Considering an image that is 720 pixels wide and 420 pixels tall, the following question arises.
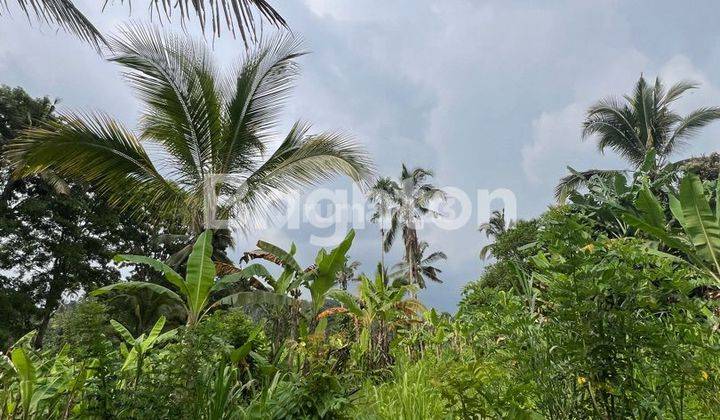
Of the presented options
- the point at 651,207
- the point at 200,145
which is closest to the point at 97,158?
the point at 200,145

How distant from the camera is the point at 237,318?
14.3 feet

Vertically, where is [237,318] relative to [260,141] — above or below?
below

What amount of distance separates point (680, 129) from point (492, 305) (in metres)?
15.5

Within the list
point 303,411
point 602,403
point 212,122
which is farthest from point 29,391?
point 212,122

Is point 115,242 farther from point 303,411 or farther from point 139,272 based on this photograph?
point 303,411

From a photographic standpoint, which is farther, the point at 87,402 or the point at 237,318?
the point at 237,318

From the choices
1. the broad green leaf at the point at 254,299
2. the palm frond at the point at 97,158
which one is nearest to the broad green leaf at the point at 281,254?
the broad green leaf at the point at 254,299

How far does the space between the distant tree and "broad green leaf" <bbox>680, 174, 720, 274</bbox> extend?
14029 mm

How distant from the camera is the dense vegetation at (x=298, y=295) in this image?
2.13 meters

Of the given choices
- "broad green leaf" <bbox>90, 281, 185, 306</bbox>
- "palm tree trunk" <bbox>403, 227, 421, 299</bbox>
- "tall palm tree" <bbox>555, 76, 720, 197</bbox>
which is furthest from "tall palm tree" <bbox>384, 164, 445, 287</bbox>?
"broad green leaf" <bbox>90, 281, 185, 306</bbox>

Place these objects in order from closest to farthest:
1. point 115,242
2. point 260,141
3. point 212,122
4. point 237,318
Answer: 1. point 237,318
2. point 212,122
3. point 260,141
4. point 115,242

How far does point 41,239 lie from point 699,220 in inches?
685

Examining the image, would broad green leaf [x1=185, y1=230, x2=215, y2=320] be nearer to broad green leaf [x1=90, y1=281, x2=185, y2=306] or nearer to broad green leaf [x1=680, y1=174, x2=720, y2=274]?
broad green leaf [x1=90, y1=281, x2=185, y2=306]

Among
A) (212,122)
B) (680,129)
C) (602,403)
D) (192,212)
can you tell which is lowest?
(602,403)
